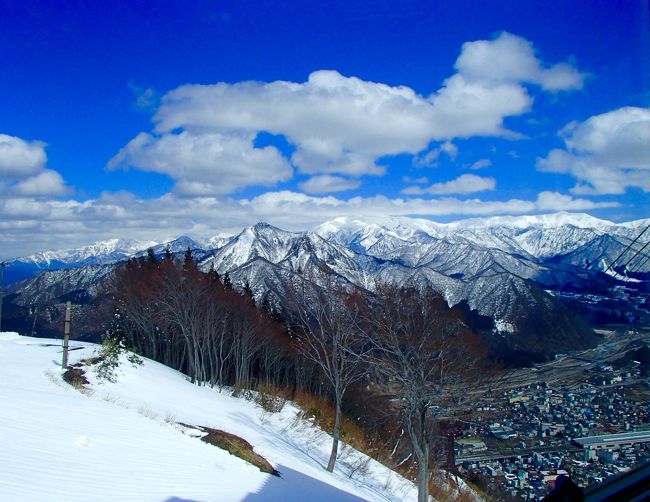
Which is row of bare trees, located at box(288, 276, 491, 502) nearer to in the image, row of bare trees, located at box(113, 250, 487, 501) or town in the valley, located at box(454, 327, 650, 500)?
row of bare trees, located at box(113, 250, 487, 501)

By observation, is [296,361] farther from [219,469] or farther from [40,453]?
[40,453]

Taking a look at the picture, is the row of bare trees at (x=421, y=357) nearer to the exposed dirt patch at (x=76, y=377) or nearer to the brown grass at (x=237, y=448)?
the brown grass at (x=237, y=448)

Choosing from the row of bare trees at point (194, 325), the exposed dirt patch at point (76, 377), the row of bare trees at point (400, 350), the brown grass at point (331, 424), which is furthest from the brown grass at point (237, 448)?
the row of bare trees at point (194, 325)

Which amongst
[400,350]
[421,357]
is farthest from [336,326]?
[421,357]

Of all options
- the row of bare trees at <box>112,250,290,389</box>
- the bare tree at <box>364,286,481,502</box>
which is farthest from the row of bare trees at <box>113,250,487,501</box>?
the row of bare trees at <box>112,250,290,389</box>

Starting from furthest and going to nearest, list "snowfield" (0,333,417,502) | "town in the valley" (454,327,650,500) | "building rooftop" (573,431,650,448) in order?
"snowfield" (0,333,417,502) < "town in the valley" (454,327,650,500) < "building rooftop" (573,431,650,448)

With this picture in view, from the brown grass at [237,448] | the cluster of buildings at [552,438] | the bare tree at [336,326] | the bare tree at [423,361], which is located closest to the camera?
the cluster of buildings at [552,438]
